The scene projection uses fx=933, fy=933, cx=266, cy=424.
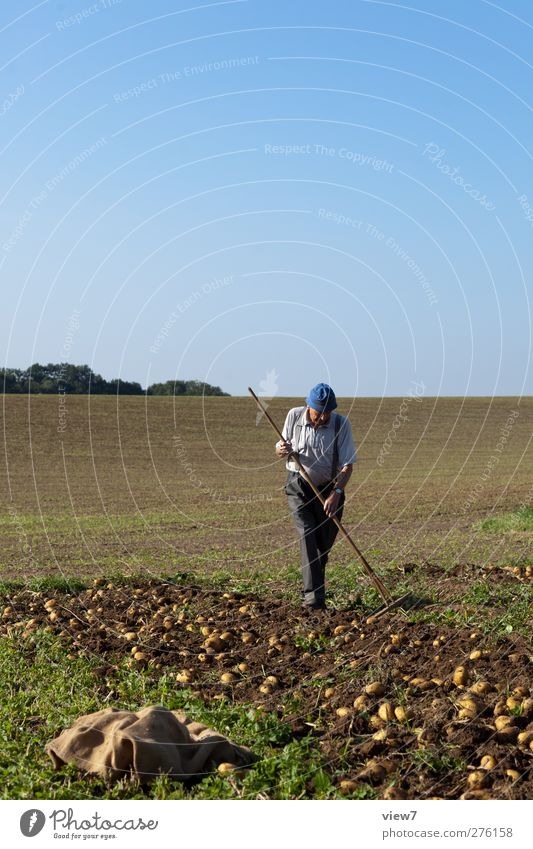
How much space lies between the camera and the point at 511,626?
7586 mm

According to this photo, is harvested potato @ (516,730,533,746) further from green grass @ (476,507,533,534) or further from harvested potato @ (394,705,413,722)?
green grass @ (476,507,533,534)

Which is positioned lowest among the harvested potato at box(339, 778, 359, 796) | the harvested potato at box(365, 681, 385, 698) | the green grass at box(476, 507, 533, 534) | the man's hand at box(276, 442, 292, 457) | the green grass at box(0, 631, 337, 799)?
the green grass at box(0, 631, 337, 799)

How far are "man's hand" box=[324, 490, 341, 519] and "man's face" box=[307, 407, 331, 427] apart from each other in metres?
0.70

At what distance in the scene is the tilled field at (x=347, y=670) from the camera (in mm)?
4938

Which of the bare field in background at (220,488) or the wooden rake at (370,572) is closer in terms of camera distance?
the wooden rake at (370,572)

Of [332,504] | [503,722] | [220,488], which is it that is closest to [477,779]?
[503,722]

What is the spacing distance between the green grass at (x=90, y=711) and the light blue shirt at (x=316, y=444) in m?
2.82

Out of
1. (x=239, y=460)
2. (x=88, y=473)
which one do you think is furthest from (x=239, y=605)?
(x=239, y=460)

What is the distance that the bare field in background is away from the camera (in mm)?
13336

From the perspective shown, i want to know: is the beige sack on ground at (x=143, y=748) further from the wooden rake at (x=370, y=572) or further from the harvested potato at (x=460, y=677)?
the wooden rake at (x=370, y=572)

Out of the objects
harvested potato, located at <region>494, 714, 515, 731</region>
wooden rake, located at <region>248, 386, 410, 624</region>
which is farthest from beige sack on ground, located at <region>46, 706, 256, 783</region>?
wooden rake, located at <region>248, 386, 410, 624</region>

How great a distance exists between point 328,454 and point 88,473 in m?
21.1

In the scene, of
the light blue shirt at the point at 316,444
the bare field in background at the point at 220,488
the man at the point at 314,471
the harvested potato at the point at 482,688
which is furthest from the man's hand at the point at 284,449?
the harvested potato at the point at 482,688

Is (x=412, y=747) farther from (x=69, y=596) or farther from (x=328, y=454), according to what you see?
(x=69, y=596)
